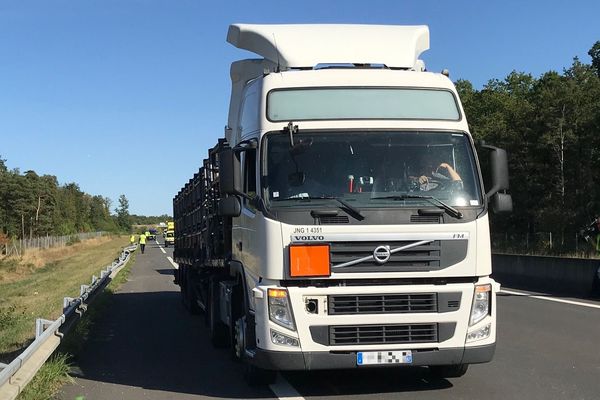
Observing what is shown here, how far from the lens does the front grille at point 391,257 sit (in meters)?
6.24

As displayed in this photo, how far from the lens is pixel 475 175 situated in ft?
22.0

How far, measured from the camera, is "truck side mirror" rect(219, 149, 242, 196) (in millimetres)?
6699

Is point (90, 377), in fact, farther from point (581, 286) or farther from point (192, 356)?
point (581, 286)

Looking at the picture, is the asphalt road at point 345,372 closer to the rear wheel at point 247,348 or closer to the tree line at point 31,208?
the rear wheel at point 247,348

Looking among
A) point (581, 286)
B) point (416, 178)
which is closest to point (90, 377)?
point (416, 178)

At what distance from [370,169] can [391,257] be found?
3.07 feet

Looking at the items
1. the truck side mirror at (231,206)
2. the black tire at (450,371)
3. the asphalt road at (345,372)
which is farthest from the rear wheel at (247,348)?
the black tire at (450,371)

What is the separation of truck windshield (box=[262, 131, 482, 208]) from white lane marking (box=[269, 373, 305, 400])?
1.91m

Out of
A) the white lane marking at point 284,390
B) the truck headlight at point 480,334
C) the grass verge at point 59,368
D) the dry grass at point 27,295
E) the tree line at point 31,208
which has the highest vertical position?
the tree line at point 31,208

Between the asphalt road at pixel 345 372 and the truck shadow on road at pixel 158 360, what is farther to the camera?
the truck shadow on road at pixel 158 360

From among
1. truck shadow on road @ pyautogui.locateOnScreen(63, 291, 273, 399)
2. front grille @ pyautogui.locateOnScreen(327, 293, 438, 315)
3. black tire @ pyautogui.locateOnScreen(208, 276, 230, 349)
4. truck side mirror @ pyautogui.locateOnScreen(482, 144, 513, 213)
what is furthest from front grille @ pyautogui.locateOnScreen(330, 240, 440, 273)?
black tire @ pyautogui.locateOnScreen(208, 276, 230, 349)

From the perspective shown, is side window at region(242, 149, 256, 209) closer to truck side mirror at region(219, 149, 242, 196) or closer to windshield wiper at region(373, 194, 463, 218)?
truck side mirror at region(219, 149, 242, 196)

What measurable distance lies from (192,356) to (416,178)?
439 centimetres

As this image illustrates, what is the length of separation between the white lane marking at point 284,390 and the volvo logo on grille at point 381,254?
1.58 m
